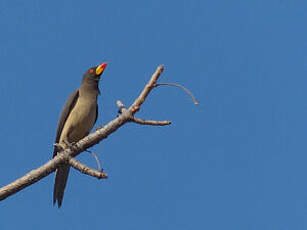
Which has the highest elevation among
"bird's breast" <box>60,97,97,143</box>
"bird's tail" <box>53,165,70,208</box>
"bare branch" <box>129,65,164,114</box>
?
"bird's breast" <box>60,97,97,143</box>

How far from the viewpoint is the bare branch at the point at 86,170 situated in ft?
15.9

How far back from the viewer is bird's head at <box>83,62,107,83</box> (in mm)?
8833

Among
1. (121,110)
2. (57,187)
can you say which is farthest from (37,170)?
(57,187)

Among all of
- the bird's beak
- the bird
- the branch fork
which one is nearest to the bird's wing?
the bird

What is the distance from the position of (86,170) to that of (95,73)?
13.6 feet

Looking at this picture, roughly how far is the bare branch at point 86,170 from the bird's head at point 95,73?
3716mm

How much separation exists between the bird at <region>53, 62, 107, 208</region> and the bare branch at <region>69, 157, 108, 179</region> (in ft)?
8.04

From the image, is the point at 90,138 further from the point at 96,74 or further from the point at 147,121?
the point at 96,74

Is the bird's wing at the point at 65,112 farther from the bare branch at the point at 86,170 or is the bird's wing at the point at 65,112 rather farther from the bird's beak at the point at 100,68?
the bare branch at the point at 86,170

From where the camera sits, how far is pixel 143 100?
496 centimetres

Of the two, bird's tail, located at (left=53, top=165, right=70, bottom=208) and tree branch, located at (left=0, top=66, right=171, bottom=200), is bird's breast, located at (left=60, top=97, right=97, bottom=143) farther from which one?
tree branch, located at (left=0, top=66, right=171, bottom=200)

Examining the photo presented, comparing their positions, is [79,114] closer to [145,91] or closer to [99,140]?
[99,140]

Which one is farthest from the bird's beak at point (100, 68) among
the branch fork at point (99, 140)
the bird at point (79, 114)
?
the branch fork at point (99, 140)

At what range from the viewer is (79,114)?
8.27m
